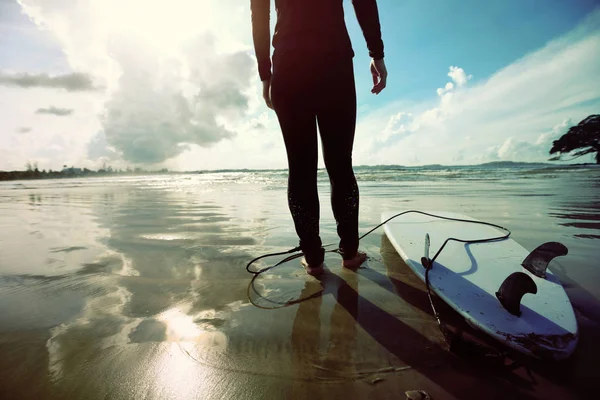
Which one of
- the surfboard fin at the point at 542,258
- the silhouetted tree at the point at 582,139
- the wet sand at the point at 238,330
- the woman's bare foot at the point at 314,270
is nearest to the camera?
the wet sand at the point at 238,330

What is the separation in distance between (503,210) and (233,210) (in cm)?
368

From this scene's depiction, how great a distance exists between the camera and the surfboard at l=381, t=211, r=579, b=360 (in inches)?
39.6

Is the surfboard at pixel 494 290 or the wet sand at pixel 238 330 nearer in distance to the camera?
the wet sand at pixel 238 330

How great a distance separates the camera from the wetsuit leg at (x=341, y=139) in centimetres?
170

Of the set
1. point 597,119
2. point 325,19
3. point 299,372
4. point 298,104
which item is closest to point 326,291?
point 299,372

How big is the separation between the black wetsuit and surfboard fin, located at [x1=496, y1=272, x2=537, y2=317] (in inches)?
34.2

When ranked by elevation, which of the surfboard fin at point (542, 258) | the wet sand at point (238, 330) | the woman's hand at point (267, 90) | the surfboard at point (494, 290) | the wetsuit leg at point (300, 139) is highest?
the woman's hand at point (267, 90)

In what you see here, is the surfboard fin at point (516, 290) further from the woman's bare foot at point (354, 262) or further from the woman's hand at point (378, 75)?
the woman's hand at point (378, 75)

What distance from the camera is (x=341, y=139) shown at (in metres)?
1.77

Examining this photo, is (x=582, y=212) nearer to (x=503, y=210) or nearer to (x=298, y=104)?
(x=503, y=210)

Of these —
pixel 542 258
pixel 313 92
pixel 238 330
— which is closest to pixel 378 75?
pixel 313 92

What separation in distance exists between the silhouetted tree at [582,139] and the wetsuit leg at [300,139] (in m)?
23.0

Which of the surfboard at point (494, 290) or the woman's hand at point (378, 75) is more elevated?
the woman's hand at point (378, 75)

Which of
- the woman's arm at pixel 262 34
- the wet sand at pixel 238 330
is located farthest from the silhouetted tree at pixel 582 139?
the woman's arm at pixel 262 34
